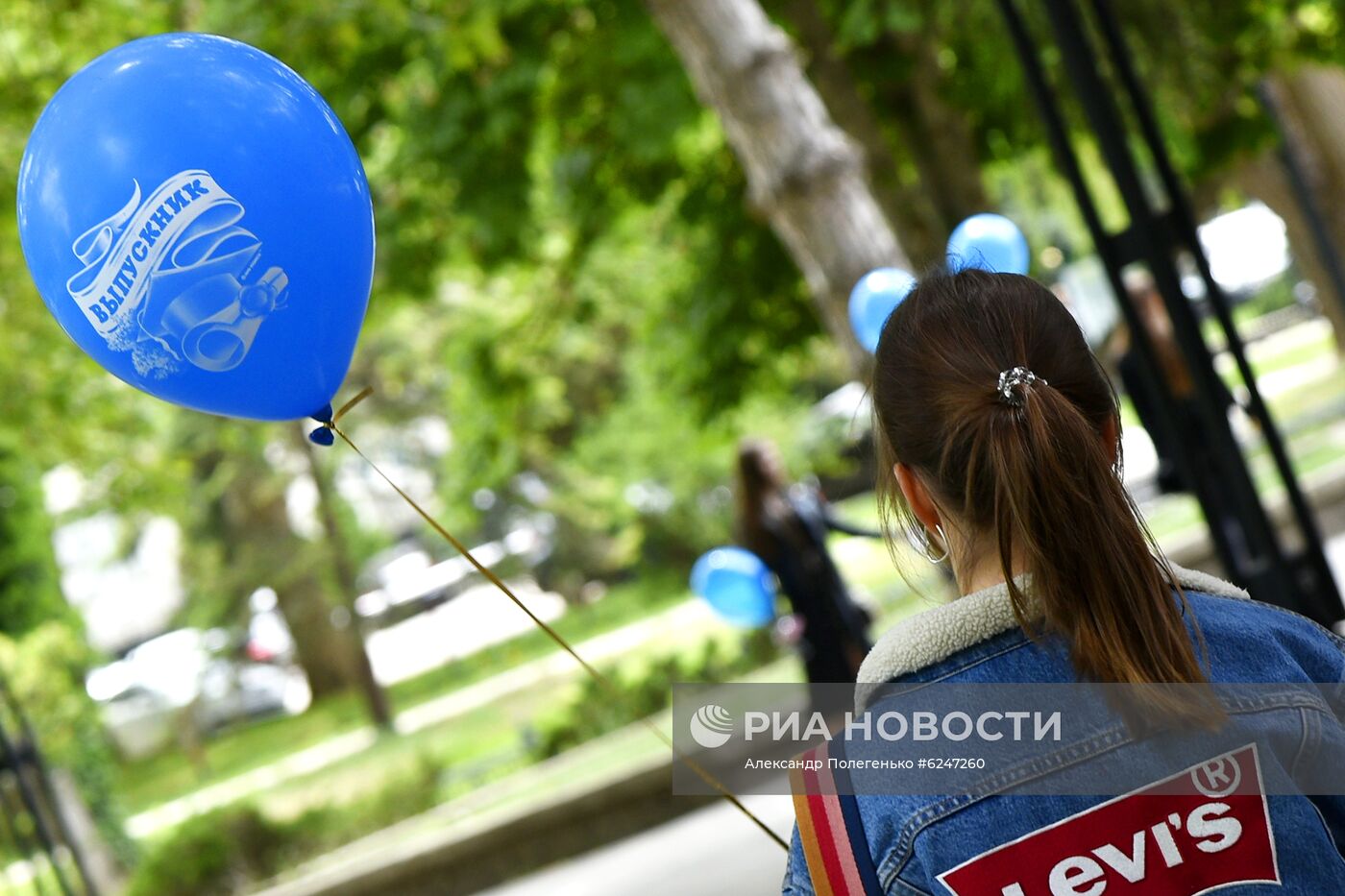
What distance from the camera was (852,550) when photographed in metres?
18.4

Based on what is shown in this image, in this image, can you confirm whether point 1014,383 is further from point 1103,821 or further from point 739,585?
point 739,585

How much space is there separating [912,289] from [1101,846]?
2.10 feet

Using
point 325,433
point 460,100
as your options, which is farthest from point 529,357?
point 325,433

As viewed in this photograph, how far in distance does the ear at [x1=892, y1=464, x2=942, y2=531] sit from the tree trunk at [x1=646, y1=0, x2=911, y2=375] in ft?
11.6

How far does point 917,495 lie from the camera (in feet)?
5.37

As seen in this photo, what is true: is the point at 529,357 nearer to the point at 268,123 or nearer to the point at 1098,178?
the point at 1098,178

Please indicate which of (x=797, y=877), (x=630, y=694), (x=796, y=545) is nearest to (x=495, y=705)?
(x=630, y=694)

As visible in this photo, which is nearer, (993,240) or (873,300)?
(873,300)

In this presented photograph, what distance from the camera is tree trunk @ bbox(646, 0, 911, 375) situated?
5.07 m

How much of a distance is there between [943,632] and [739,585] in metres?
5.48

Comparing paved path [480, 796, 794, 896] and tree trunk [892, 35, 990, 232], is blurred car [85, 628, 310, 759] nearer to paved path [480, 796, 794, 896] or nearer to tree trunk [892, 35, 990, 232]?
paved path [480, 796, 794, 896]

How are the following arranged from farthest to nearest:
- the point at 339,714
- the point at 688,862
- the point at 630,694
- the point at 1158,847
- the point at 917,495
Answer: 1. the point at 339,714
2. the point at 630,694
3. the point at 688,862
4. the point at 917,495
5. the point at 1158,847

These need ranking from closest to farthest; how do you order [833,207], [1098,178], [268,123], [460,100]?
[268,123]
[833,207]
[460,100]
[1098,178]

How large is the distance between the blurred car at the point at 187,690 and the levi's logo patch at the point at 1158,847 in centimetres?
1804
